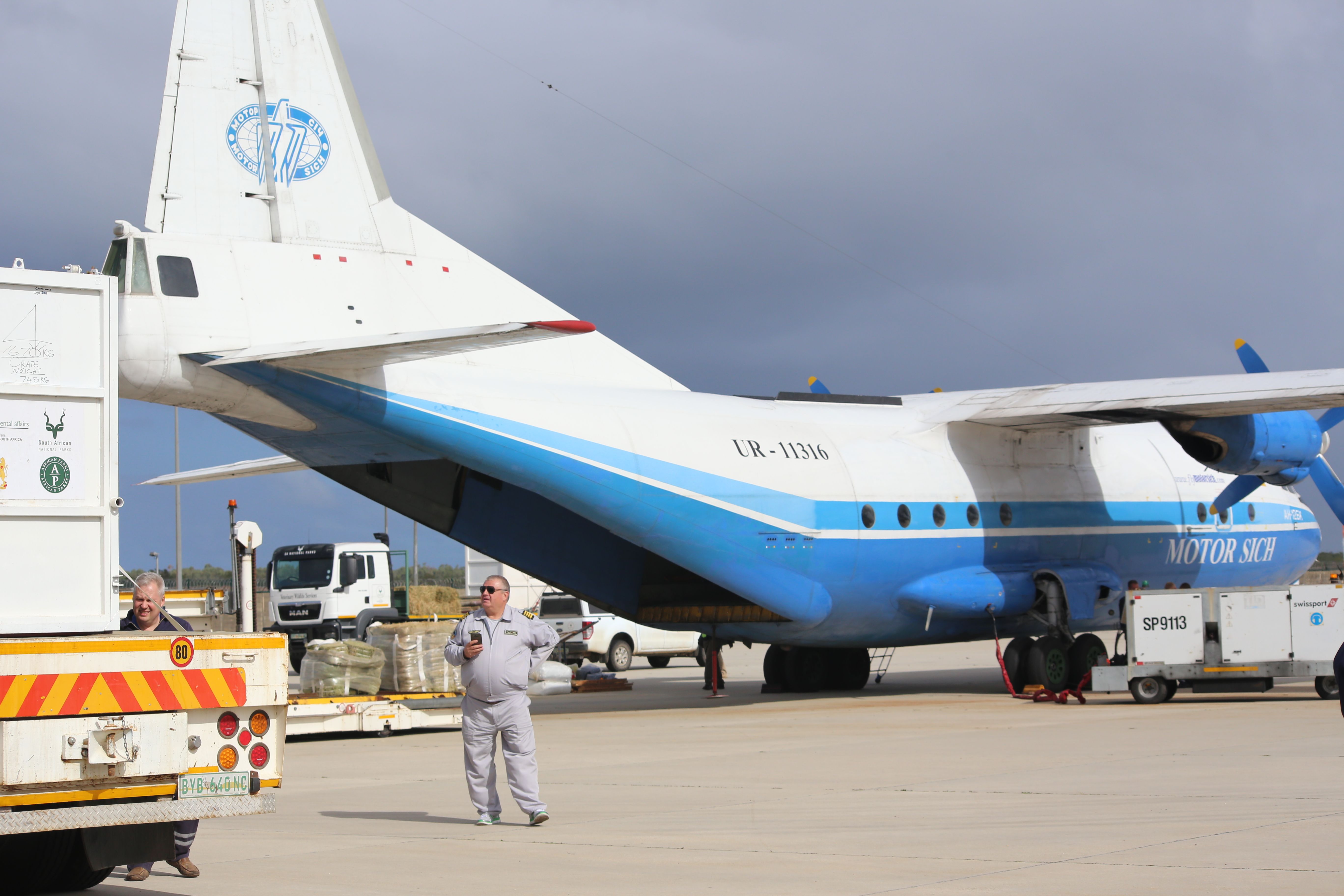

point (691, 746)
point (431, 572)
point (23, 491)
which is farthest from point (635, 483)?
point (431, 572)

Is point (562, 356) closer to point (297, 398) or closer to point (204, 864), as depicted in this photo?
point (297, 398)

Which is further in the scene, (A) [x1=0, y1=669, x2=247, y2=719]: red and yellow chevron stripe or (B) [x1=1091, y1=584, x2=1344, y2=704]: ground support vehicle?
(B) [x1=1091, y1=584, x2=1344, y2=704]: ground support vehicle

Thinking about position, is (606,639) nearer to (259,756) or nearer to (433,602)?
(433,602)

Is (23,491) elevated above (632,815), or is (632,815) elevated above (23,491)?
(23,491)

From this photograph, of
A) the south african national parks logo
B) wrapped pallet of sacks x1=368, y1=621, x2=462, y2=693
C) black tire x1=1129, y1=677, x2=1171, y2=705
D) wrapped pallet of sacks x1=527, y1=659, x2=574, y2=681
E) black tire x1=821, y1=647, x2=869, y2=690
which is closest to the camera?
the south african national parks logo

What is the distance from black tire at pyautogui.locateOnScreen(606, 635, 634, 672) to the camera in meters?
31.6

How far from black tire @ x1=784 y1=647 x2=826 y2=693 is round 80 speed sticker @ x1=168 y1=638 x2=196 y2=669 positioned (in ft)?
53.3

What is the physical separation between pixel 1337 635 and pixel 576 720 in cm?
938

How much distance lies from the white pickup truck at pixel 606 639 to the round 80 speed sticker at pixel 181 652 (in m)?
24.2

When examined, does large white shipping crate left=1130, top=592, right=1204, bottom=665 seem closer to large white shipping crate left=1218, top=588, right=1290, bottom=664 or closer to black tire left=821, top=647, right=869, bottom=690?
large white shipping crate left=1218, top=588, right=1290, bottom=664

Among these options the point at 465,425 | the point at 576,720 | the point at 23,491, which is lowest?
the point at 576,720

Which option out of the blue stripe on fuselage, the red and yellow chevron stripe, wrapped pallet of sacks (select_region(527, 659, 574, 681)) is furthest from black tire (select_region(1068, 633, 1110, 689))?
the red and yellow chevron stripe

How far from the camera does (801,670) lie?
71.8 feet

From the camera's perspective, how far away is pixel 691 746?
1409 centimetres
